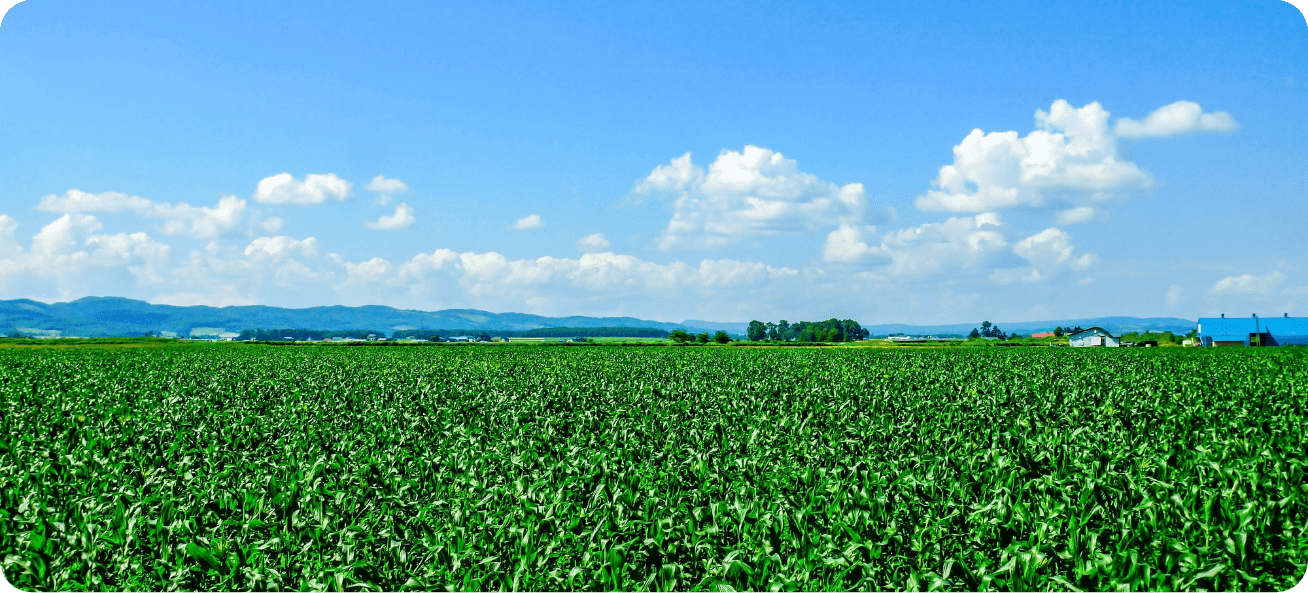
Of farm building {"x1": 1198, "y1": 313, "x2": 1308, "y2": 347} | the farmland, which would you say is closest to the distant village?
farm building {"x1": 1198, "y1": 313, "x2": 1308, "y2": 347}

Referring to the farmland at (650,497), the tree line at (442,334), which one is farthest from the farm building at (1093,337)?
the farmland at (650,497)

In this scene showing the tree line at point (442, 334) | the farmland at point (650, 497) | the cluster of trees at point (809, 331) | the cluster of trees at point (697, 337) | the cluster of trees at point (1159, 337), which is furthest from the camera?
the cluster of trees at point (809, 331)

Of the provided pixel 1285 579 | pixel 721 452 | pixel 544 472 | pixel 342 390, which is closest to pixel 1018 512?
pixel 1285 579

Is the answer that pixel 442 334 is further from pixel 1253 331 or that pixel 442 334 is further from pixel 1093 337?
pixel 1253 331

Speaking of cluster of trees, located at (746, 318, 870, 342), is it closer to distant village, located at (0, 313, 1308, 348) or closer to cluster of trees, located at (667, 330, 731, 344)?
distant village, located at (0, 313, 1308, 348)

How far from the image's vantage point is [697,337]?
11519 cm

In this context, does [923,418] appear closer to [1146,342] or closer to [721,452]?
[721,452]

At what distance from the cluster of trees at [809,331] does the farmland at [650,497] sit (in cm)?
11666

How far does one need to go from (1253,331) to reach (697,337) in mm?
77797

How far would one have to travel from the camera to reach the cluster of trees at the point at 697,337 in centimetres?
11238

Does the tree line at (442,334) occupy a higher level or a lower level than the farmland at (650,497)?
higher

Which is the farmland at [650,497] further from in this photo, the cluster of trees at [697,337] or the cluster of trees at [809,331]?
the cluster of trees at [809,331]

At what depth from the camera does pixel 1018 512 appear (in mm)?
7465

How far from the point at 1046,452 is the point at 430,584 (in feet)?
29.1
